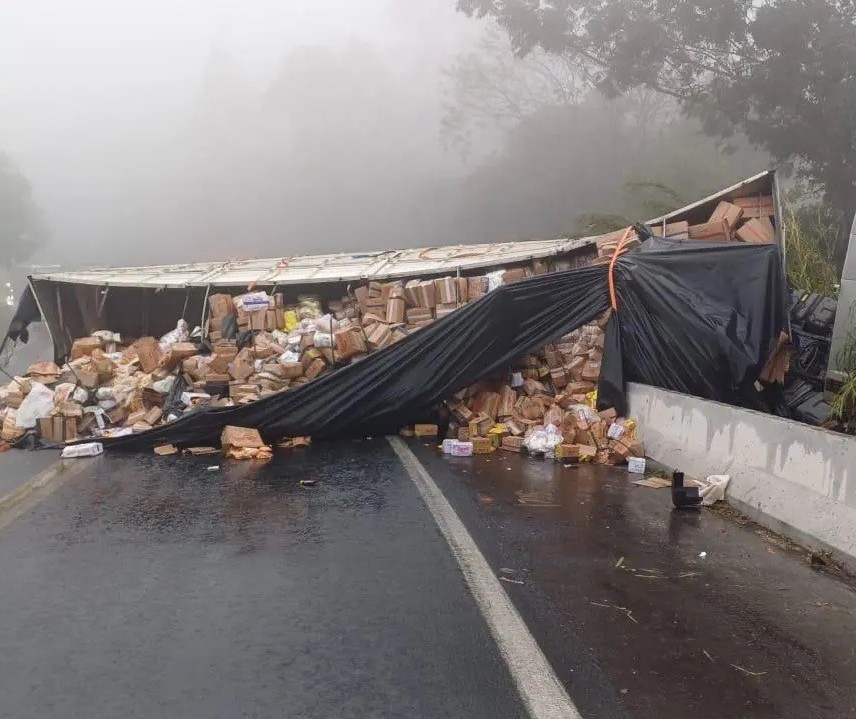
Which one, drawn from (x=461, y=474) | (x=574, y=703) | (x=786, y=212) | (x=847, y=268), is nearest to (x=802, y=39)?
(x=786, y=212)

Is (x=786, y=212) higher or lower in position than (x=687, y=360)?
higher

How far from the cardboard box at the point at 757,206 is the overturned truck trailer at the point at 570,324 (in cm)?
1

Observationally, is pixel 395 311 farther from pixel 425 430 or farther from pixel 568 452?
pixel 568 452

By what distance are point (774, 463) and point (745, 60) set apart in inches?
636

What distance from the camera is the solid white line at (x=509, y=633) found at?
3.10 metres

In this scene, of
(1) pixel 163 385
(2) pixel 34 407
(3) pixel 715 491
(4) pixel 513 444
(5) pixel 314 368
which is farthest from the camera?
(1) pixel 163 385

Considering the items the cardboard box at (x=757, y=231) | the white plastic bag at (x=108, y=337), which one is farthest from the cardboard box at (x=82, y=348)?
the cardboard box at (x=757, y=231)

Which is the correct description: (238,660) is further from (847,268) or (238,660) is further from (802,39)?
(802,39)

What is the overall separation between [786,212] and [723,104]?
31.3 feet

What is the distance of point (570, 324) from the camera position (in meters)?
9.65

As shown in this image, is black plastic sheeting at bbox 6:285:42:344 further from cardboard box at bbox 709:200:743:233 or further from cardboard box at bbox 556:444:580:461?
cardboard box at bbox 709:200:743:233

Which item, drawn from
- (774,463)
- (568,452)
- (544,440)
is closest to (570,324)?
(544,440)

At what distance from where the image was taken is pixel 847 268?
25.9 ft

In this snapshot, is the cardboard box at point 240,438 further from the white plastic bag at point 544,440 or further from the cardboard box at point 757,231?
the cardboard box at point 757,231
